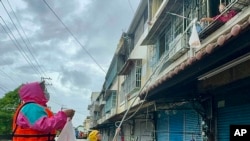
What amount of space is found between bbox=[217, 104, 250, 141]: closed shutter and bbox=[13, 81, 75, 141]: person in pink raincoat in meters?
4.12

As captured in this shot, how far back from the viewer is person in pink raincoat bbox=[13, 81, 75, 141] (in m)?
3.50

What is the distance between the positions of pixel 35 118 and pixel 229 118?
490 centimetres

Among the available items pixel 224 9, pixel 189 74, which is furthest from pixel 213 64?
pixel 224 9

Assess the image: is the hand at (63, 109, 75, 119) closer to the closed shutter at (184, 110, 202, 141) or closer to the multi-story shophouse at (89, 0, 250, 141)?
the multi-story shophouse at (89, 0, 250, 141)

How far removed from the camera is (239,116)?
6930mm

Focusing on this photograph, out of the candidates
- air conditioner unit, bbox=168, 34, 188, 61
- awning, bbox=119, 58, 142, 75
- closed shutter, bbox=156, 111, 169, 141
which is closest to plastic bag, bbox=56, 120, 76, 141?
air conditioner unit, bbox=168, 34, 188, 61

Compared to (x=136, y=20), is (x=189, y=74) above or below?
below

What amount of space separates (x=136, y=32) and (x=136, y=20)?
148cm

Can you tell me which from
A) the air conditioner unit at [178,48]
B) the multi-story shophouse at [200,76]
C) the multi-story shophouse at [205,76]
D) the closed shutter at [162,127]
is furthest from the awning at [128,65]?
the air conditioner unit at [178,48]

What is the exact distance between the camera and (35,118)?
11.6 ft

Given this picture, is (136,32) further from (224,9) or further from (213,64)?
(213,64)

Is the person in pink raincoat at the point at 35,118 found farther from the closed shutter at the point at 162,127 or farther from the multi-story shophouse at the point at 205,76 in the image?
the closed shutter at the point at 162,127

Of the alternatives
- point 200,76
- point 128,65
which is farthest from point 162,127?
point 128,65

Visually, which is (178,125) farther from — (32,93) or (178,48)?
(32,93)
